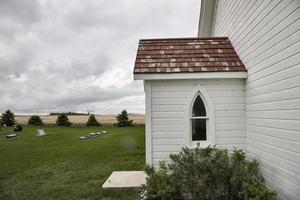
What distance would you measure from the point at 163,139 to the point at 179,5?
31.6 feet

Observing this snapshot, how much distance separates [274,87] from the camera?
Result: 5.10 m

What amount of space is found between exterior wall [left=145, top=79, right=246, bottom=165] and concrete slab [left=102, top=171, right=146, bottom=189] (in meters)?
1.14

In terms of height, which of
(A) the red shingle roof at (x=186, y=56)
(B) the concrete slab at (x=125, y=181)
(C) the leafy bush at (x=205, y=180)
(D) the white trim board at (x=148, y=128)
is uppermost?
(A) the red shingle roof at (x=186, y=56)

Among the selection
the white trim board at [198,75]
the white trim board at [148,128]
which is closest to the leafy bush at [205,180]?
the white trim board at [148,128]

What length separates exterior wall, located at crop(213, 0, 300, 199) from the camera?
435 cm

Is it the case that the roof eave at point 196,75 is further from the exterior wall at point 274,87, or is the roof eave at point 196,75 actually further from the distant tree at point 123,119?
the distant tree at point 123,119

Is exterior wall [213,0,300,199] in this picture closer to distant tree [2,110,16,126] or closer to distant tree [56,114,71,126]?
distant tree [56,114,71,126]

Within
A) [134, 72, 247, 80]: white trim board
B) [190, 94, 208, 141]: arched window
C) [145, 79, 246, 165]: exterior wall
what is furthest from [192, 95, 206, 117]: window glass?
[134, 72, 247, 80]: white trim board

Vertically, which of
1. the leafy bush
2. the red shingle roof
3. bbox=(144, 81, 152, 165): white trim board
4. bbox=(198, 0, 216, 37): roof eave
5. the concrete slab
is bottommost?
the concrete slab

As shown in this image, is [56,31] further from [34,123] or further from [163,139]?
[34,123]

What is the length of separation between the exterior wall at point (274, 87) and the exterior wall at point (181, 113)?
1.04 ft

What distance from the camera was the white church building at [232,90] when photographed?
4.83 meters

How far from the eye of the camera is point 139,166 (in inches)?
407

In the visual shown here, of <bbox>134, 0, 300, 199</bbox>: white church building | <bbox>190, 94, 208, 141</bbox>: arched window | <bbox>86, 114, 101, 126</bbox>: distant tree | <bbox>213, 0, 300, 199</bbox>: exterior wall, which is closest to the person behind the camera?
<bbox>213, 0, 300, 199</bbox>: exterior wall
